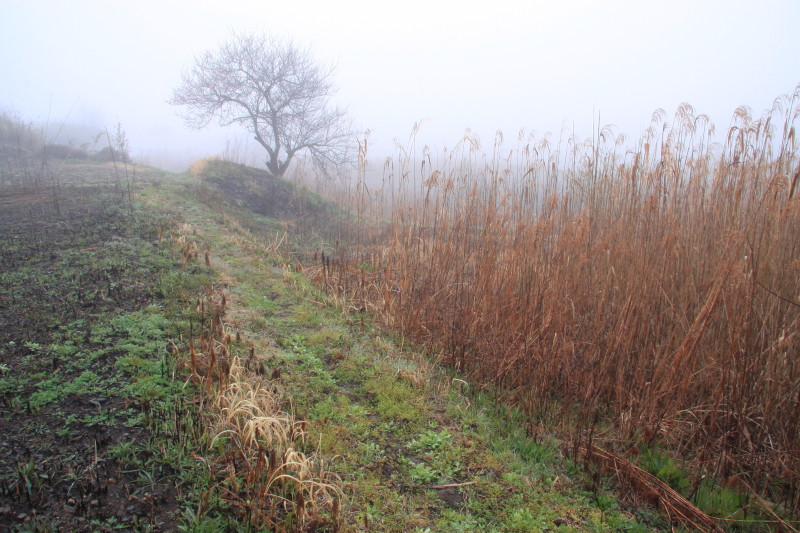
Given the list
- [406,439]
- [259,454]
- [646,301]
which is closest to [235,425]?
[259,454]

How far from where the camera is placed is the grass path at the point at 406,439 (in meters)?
2.06

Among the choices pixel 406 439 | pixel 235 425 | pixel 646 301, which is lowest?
pixel 406 439

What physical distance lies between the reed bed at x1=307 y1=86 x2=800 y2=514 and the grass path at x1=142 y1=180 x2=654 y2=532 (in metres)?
0.36

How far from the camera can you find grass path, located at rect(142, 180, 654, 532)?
6.77 ft

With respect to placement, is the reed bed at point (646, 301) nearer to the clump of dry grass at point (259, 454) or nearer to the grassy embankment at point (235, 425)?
the grassy embankment at point (235, 425)

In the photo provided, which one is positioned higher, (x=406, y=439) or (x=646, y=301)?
(x=646, y=301)

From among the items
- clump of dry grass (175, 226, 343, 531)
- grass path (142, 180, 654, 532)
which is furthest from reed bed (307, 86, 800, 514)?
clump of dry grass (175, 226, 343, 531)

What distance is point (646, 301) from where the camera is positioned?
9.50 ft

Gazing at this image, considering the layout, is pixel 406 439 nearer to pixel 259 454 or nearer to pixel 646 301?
pixel 259 454

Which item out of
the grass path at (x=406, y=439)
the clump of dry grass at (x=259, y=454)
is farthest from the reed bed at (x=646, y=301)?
the clump of dry grass at (x=259, y=454)

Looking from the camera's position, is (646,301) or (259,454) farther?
(646,301)

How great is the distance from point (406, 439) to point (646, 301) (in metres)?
1.89

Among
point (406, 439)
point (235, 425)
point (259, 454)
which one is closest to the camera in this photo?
point (259, 454)

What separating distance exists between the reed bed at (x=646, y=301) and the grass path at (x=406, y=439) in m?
0.36
